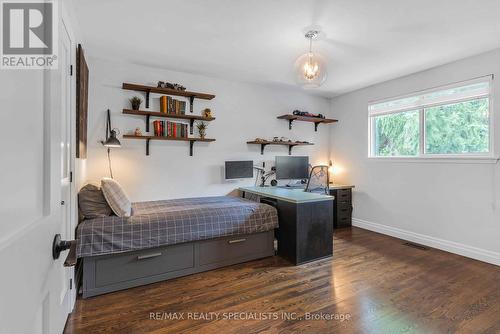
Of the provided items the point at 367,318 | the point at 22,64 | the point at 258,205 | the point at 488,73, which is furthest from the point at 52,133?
the point at 488,73

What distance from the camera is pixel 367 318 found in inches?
74.9

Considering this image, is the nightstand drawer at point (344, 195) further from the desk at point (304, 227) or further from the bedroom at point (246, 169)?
the desk at point (304, 227)

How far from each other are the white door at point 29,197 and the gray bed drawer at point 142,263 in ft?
5.38

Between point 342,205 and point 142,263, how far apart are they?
3.33 m

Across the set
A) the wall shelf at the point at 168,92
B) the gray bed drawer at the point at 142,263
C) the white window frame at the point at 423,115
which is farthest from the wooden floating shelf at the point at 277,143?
the gray bed drawer at the point at 142,263

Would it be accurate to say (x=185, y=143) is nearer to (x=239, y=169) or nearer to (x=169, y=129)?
(x=169, y=129)

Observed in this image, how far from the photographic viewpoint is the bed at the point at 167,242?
220 cm

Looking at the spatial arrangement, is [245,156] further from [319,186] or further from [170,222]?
[170,222]

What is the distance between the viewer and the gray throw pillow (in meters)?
2.35

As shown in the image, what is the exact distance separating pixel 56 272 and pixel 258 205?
2.37 metres

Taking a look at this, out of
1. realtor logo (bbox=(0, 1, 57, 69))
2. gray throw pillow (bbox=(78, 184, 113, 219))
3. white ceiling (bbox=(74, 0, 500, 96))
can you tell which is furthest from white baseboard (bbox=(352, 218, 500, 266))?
realtor logo (bbox=(0, 1, 57, 69))

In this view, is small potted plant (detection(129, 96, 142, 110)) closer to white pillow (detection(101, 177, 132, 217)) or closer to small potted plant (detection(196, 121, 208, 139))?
small potted plant (detection(196, 121, 208, 139))

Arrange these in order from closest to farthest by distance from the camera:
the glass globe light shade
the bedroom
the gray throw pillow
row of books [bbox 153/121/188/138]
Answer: the bedroom → the glass globe light shade → the gray throw pillow → row of books [bbox 153/121/188/138]

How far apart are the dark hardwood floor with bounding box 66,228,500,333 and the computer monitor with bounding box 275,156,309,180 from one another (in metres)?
1.64
